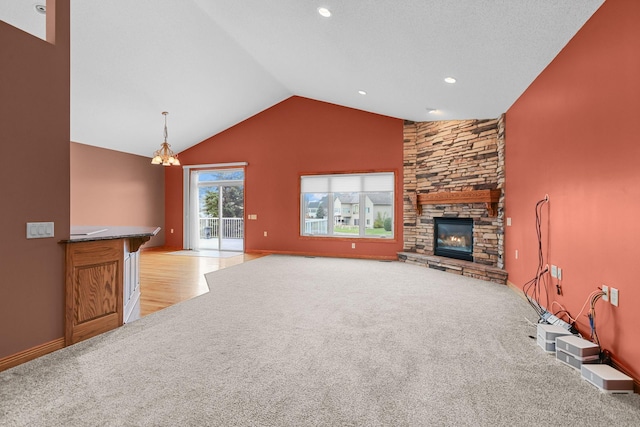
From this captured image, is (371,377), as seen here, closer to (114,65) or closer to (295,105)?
(114,65)

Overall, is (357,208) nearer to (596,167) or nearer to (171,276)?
(171,276)

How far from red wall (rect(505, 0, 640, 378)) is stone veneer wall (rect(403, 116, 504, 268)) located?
147cm

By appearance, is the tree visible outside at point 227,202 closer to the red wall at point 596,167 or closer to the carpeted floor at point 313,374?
the carpeted floor at point 313,374

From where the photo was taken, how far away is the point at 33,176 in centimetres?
232

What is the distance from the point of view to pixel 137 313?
11.3 feet

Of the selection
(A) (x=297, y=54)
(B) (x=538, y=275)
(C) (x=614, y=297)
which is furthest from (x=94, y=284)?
(B) (x=538, y=275)

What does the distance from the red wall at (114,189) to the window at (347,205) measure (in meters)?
4.37

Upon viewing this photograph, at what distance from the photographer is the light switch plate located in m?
2.30

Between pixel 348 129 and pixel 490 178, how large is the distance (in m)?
3.30

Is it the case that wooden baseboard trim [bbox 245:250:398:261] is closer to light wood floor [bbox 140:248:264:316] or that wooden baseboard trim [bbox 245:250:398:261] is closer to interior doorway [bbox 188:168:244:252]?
light wood floor [bbox 140:248:264:316]

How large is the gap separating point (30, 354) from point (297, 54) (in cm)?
479

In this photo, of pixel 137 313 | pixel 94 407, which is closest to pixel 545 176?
pixel 94 407

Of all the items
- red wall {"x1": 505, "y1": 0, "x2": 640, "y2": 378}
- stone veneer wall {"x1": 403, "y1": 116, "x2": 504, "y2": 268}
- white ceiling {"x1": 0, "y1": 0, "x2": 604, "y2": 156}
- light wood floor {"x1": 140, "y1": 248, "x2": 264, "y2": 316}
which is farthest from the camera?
stone veneer wall {"x1": 403, "y1": 116, "x2": 504, "y2": 268}

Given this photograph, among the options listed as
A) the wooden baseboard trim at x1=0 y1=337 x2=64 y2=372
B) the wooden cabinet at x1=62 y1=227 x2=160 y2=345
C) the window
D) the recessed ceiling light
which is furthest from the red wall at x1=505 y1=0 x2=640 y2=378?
the wooden baseboard trim at x1=0 y1=337 x2=64 y2=372
